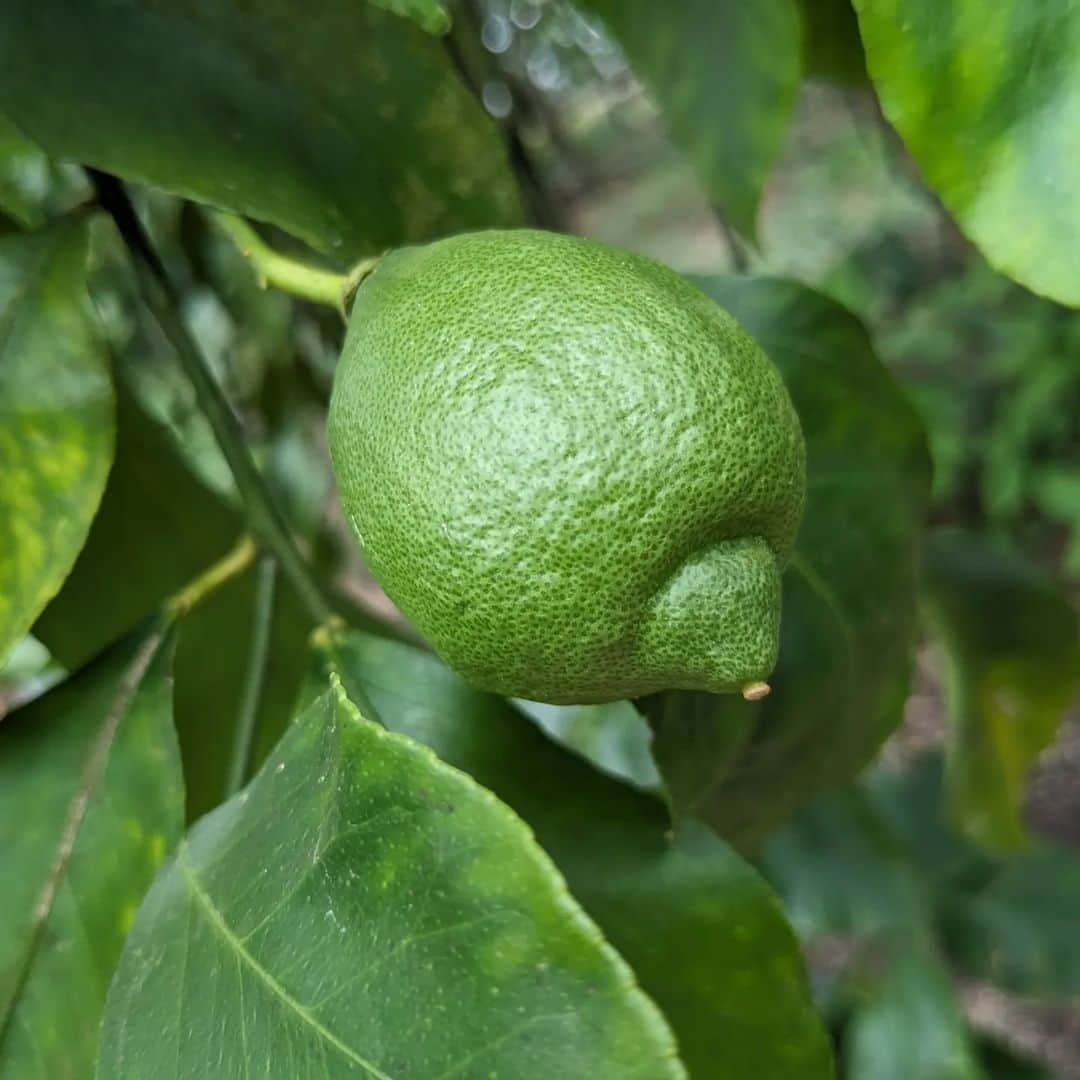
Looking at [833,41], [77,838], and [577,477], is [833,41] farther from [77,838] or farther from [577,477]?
[77,838]

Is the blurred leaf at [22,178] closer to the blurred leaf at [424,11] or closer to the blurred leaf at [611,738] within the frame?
the blurred leaf at [424,11]

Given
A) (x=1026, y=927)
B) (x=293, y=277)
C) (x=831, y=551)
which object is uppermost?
(x=293, y=277)

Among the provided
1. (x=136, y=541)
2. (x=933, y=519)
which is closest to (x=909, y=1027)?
(x=136, y=541)

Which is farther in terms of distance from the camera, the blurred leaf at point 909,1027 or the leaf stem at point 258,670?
the blurred leaf at point 909,1027

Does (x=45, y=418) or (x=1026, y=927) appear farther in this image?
(x=1026, y=927)

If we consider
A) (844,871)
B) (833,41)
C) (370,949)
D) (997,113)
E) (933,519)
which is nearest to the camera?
(370,949)

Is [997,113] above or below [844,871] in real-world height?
above

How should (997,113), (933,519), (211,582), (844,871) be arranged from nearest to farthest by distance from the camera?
(997,113) < (211,582) < (844,871) < (933,519)

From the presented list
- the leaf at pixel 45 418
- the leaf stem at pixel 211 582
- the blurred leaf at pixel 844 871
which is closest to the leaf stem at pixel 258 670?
the leaf stem at pixel 211 582
